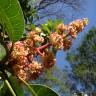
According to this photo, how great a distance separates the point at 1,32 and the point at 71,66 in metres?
15.5

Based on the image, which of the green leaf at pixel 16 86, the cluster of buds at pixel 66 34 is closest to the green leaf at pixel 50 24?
the cluster of buds at pixel 66 34

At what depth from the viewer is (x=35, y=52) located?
135cm

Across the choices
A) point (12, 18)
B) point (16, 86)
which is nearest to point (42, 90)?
point (16, 86)

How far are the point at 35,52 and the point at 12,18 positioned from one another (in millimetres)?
121

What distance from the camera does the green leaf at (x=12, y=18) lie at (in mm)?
1253

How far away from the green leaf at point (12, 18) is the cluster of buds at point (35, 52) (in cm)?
3

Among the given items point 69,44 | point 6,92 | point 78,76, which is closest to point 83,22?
point 69,44

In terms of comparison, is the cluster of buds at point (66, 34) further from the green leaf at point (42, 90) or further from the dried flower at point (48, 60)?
the green leaf at point (42, 90)

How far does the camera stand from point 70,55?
1727 centimetres

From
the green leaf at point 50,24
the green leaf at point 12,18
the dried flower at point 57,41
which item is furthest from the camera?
the green leaf at point 50,24

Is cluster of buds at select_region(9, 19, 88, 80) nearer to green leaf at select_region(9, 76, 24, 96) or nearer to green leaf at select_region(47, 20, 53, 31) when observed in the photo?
green leaf at select_region(9, 76, 24, 96)

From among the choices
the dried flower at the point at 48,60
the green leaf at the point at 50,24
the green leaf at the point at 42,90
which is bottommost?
the green leaf at the point at 42,90

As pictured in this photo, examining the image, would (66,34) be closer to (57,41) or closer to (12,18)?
(57,41)

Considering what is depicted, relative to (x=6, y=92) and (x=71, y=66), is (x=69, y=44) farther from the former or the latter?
(x=71, y=66)
